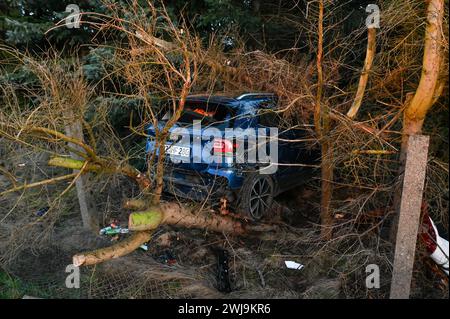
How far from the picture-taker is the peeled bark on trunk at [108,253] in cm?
365

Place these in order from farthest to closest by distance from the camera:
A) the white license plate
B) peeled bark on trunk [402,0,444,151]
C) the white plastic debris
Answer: the white license plate → the white plastic debris → peeled bark on trunk [402,0,444,151]

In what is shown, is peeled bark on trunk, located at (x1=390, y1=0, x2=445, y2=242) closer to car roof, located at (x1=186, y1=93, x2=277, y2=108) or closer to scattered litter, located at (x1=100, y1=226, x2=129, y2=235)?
car roof, located at (x1=186, y1=93, x2=277, y2=108)

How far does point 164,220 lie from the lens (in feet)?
14.1

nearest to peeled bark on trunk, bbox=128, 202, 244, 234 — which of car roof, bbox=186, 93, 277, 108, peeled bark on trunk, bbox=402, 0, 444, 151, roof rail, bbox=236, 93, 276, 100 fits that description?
car roof, bbox=186, 93, 277, 108

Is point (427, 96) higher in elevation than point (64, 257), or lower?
higher

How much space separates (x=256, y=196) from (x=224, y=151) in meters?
0.97

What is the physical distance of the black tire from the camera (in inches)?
199

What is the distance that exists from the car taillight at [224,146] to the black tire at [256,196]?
53 centimetres

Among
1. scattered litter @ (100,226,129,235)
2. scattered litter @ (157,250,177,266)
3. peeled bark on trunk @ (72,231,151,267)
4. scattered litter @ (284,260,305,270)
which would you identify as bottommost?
scattered litter @ (157,250,177,266)

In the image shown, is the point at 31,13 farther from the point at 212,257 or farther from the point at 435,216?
the point at 435,216

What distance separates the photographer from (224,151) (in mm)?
4758

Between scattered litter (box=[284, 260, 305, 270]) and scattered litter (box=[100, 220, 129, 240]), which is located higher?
scattered litter (box=[100, 220, 129, 240])
